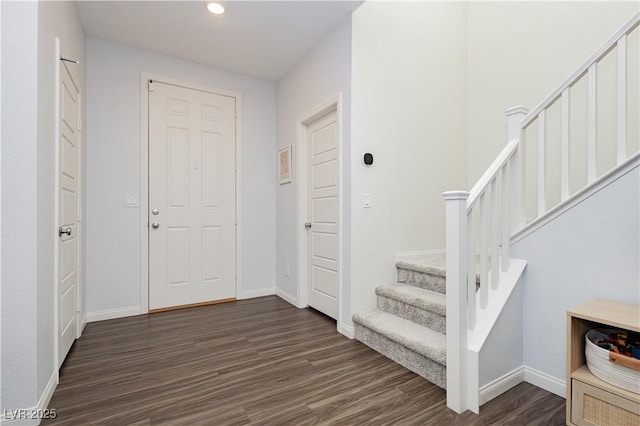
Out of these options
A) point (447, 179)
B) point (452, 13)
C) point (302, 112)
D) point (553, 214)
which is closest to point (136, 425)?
point (553, 214)

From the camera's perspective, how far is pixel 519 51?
292 cm

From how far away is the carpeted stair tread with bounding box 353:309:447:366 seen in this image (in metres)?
1.86

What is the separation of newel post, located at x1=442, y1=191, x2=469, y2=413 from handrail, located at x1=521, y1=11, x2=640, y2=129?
80 cm

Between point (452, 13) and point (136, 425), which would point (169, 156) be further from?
point (452, 13)

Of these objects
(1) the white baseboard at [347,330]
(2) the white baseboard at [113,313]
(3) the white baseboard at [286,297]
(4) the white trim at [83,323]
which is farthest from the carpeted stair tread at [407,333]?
(4) the white trim at [83,323]

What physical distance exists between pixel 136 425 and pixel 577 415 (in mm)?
2117

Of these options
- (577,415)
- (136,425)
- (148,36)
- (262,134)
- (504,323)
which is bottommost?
(136,425)

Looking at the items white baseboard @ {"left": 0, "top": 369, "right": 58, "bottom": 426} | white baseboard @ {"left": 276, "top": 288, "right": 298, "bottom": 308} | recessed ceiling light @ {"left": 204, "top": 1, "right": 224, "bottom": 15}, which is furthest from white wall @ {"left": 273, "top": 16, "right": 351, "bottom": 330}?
white baseboard @ {"left": 0, "top": 369, "right": 58, "bottom": 426}

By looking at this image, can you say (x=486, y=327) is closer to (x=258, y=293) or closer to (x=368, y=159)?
(x=368, y=159)

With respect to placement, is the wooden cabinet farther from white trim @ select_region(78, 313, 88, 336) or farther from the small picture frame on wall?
white trim @ select_region(78, 313, 88, 336)

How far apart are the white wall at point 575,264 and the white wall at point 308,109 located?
1283 millimetres

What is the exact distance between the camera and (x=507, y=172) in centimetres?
196

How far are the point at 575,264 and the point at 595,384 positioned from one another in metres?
0.61

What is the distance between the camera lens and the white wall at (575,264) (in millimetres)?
1507
